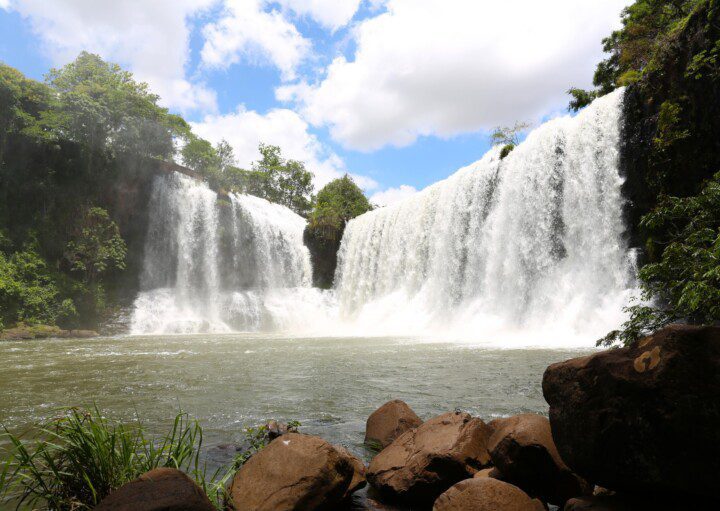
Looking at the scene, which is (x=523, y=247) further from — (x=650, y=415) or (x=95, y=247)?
(x=95, y=247)

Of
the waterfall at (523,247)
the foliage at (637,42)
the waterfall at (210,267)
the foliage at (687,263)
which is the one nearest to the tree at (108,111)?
the waterfall at (210,267)

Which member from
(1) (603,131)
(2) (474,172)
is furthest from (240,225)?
(1) (603,131)

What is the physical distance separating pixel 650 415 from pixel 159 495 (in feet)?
8.26

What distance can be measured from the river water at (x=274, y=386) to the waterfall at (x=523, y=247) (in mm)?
5459

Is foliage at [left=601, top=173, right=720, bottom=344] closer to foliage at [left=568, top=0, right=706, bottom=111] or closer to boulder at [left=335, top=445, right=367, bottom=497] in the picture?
boulder at [left=335, top=445, right=367, bottom=497]

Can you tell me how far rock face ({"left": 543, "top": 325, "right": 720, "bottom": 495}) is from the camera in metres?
2.20

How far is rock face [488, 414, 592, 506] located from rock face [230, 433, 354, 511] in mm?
1128

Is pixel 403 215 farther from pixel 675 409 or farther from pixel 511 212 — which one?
pixel 675 409

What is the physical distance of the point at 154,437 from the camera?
440cm

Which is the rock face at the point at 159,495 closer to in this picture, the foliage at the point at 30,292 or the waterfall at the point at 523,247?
the waterfall at the point at 523,247

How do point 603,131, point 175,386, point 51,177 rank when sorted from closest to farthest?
1. point 175,386
2. point 603,131
3. point 51,177

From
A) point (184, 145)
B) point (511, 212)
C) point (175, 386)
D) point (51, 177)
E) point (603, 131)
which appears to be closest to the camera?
point (175, 386)

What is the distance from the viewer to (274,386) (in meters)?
7.44

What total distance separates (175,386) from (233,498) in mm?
5099
